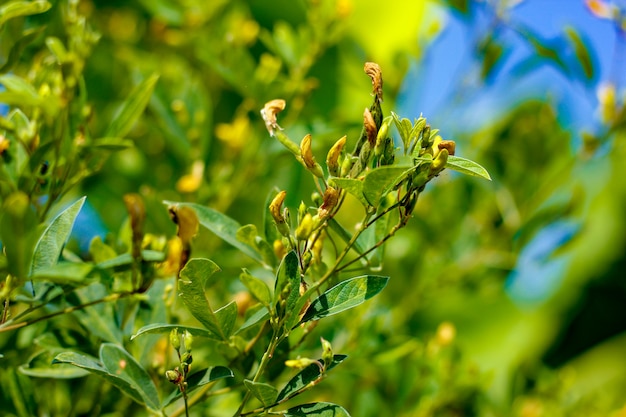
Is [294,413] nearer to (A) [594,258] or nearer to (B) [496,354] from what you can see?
→ (B) [496,354]

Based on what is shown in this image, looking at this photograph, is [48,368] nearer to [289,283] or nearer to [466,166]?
[289,283]

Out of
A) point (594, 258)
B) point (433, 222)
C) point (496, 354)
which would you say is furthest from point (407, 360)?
point (594, 258)

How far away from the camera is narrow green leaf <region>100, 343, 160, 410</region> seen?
670 mm

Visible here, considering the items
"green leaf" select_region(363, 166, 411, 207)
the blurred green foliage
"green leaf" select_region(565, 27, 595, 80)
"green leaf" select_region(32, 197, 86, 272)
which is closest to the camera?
"green leaf" select_region(363, 166, 411, 207)

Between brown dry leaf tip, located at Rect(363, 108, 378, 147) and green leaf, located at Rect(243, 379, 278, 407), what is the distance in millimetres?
257

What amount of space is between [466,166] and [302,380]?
0.27 m

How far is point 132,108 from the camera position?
0.91 metres

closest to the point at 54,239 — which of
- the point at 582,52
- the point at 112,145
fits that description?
the point at 112,145

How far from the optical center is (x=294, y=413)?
24.5 inches

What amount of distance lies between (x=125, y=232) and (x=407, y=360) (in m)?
0.60

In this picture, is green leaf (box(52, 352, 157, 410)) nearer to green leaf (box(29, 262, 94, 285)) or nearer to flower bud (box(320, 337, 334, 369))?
green leaf (box(29, 262, 94, 285))

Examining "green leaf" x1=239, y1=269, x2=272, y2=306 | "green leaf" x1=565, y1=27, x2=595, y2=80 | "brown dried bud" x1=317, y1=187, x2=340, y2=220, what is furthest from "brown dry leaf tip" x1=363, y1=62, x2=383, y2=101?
"green leaf" x1=565, y1=27, x2=595, y2=80

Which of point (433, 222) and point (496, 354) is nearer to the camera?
point (433, 222)

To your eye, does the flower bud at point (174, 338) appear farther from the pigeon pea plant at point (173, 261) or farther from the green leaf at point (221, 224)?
the green leaf at point (221, 224)
